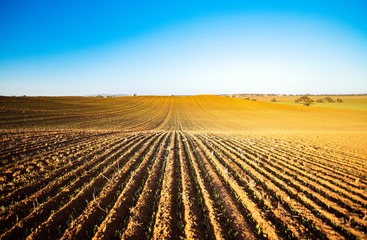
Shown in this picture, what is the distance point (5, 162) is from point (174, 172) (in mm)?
7693

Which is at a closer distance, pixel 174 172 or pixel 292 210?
pixel 292 210

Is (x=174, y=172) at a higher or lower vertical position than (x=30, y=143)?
lower

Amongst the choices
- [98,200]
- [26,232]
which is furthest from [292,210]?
[26,232]

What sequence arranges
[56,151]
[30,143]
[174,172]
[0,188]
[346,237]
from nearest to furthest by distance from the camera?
1. [346,237]
2. [0,188]
3. [174,172]
4. [56,151]
5. [30,143]

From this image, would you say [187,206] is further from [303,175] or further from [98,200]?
[303,175]

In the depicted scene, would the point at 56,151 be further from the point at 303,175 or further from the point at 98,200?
the point at 303,175

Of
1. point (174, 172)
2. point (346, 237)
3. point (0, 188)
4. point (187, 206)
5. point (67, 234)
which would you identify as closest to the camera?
point (67, 234)

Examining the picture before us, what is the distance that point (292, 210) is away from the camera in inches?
164

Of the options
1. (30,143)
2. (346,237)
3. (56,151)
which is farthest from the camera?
(30,143)

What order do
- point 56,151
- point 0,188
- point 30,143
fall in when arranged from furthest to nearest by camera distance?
point 30,143, point 56,151, point 0,188

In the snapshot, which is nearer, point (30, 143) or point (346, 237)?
point (346, 237)

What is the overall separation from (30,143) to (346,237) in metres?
14.8

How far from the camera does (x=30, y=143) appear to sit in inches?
365

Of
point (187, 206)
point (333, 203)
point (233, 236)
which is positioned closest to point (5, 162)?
point (187, 206)
